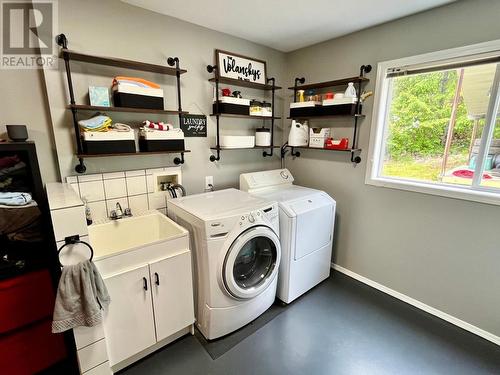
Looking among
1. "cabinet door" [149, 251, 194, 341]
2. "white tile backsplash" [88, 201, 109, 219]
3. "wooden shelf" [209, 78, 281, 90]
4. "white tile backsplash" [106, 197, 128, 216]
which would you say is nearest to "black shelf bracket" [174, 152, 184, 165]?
"white tile backsplash" [106, 197, 128, 216]

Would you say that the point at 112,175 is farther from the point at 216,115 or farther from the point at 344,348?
the point at 344,348

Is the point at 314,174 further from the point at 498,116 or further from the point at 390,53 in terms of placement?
the point at 498,116

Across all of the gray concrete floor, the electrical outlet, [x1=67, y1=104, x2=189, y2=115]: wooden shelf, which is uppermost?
[x1=67, y1=104, x2=189, y2=115]: wooden shelf

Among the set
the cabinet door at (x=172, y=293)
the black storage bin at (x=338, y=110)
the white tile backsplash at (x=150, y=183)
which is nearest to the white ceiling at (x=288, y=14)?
the black storage bin at (x=338, y=110)

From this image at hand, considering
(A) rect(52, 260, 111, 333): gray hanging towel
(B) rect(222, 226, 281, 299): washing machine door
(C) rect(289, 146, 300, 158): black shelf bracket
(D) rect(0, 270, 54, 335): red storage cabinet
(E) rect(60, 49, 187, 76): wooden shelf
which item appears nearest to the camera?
(A) rect(52, 260, 111, 333): gray hanging towel

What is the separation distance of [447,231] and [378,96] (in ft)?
4.00

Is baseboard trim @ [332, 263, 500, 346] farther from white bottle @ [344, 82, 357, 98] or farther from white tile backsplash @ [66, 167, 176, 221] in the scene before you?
white tile backsplash @ [66, 167, 176, 221]

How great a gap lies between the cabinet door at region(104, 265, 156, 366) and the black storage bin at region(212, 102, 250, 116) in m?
1.46

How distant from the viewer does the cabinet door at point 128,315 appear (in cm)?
137

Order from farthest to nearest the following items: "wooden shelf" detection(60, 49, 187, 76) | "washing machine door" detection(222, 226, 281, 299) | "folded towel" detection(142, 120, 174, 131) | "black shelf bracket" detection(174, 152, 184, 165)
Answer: "black shelf bracket" detection(174, 152, 184, 165)
"folded towel" detection(142, 120, 174, 131)
"washing machine door" detection(222, 226, 281, 299)
"wooden shelf" detection(60, 49, 187, 76)

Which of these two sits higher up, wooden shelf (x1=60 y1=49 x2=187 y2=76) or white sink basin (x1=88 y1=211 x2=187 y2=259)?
wooden shelf (x1=60 y1=49 x2=187 y2=76)

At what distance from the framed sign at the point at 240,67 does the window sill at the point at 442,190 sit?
1525 mm

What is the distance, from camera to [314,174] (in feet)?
8.90

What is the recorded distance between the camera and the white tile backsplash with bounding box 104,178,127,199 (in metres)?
1.80
